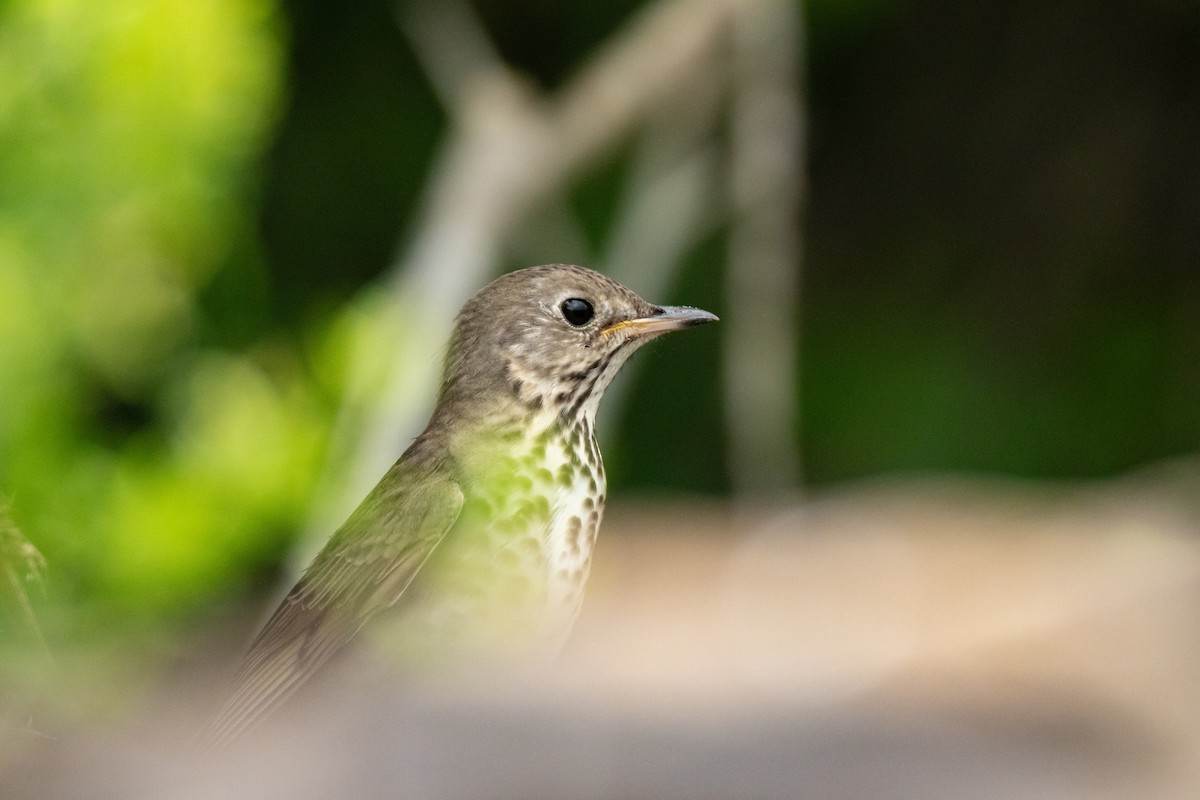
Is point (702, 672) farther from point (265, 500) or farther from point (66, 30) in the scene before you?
point (66, 30)

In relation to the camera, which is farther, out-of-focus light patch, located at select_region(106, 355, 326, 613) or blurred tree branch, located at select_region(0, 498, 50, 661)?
out-of-focus light patch, located at select_region(106, 355, 326, 613)

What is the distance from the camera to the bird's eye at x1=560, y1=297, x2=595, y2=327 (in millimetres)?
771

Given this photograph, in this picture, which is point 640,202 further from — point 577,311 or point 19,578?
A: point 19,578

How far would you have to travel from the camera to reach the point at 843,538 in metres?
5.02

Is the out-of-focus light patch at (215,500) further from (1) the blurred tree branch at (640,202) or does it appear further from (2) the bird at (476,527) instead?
(2) the bird at (476,527)

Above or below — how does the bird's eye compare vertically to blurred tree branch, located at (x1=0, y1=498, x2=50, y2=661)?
above

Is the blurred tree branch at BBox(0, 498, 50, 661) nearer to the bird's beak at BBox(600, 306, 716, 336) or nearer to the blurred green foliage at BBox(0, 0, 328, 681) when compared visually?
the blurred green foliage at BBox(0, 0, 328, 681)

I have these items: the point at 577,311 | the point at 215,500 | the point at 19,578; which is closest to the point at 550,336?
the point at 577,311

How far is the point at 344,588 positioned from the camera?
0.73 metres

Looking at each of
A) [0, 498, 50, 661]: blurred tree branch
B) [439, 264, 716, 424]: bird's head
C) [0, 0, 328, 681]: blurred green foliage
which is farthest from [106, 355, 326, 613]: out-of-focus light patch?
[0, 498, 50, 661]: blurred tree branch

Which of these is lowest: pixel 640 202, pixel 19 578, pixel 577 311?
pixel 19 578

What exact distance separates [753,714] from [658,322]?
218 mm

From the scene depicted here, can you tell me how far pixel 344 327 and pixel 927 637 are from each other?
9.48ft

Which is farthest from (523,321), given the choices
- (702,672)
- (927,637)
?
(927,637)
